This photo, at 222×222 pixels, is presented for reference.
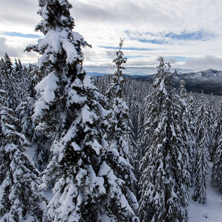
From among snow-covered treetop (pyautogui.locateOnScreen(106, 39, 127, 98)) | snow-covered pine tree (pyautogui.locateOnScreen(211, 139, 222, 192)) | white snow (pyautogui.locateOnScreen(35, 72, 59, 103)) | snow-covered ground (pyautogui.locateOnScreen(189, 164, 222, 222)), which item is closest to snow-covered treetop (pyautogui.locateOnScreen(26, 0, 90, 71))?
white snow (pyautogui.locateOnScreen(35, 72, 59, 103))

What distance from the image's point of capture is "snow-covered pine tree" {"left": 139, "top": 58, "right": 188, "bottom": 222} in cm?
1223

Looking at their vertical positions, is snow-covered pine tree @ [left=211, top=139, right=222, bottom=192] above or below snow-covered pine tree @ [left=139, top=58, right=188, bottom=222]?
below

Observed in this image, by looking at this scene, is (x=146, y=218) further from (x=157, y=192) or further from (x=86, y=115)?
(x=86, y=115)

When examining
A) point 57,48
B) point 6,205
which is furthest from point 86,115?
point 6,205

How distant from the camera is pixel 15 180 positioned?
8.95m

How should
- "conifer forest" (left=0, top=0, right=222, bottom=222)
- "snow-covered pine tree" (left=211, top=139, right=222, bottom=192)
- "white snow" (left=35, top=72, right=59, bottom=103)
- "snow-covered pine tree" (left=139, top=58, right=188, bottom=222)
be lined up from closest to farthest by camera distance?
1. "white snow" (left=35, top=72, right=59, bottom=103)
2. "conifer forest" (left=0, top=0, right=222, bottom=222)
3. "snow-covered pine tree" (left=139, top=58, right=188, bottom=222)
4. "snow-covered pine tree" (left=211, top=139, right=222, bottom=192)

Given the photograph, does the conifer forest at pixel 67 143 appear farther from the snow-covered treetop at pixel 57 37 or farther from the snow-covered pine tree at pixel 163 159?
the snow-covered pine tree at pixel 163 159

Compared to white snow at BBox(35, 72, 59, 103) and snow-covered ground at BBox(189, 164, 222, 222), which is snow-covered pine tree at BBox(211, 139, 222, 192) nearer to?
snow-covered ground at BBox(189, 164, 222, 222)

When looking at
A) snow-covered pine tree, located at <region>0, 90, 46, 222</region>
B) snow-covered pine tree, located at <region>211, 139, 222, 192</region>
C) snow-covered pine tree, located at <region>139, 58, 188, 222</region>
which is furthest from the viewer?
snow-covered pine tree, located at <region>211, 139, 222, 192</region>

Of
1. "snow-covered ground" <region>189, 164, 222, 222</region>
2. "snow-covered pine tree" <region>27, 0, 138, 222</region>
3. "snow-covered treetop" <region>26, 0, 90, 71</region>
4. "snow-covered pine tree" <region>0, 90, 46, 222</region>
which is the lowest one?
"snow-covered ground" <region>189, 164, 222, 222</region>

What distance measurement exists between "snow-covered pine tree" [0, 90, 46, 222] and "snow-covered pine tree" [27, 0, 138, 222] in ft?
13.9

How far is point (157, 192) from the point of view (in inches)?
494

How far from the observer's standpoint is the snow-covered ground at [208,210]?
78.4 ft

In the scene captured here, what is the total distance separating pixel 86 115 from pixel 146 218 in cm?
1201
